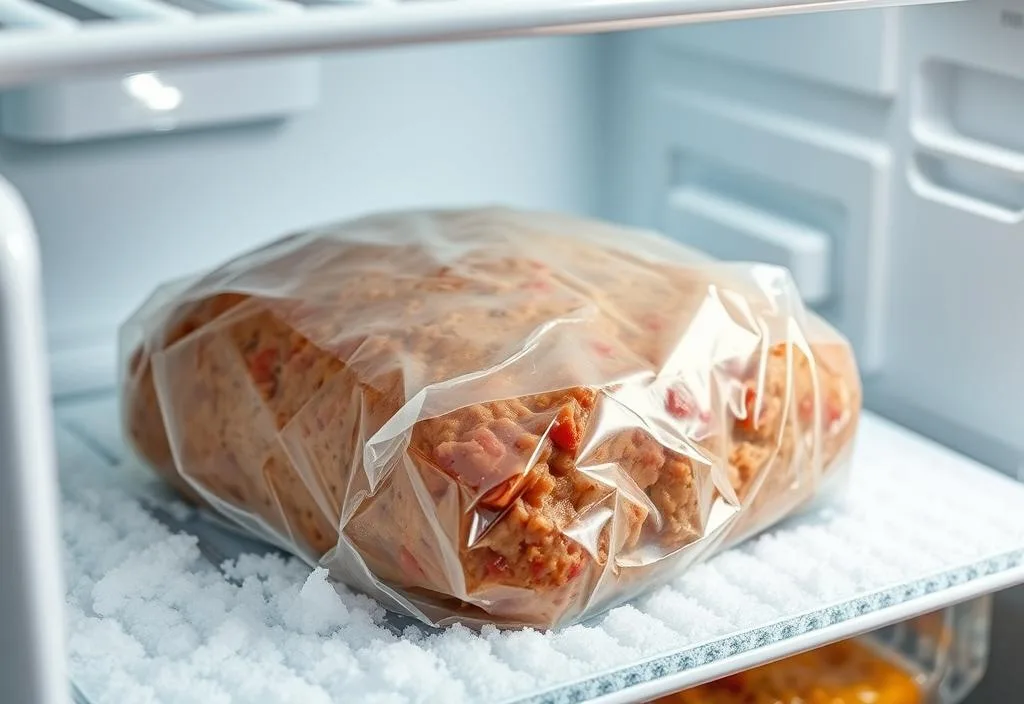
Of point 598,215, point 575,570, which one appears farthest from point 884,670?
point 598,215

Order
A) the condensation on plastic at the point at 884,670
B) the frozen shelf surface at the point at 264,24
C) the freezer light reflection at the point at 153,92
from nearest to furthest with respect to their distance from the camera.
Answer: the frozen shelf surface at the point at 264,24
the condensation on plastic at the point at 884,670
the freezer light reflection at the point at 153,92

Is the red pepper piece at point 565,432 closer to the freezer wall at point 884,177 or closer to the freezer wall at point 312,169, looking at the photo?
the freezer wall at point 884,177

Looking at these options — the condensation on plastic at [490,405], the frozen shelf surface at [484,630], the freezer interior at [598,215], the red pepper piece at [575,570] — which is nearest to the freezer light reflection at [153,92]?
the freezer interior at [598,215]

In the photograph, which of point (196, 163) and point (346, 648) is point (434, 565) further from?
point (196, 163)

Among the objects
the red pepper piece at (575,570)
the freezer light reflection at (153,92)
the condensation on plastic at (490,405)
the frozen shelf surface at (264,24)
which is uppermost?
the frozen shelf surface at (264,24)

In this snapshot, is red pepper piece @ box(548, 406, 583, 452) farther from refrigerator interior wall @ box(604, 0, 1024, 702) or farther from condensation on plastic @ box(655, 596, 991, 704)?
refrigerator interior wall @ box(604, 0, 1024, 702)

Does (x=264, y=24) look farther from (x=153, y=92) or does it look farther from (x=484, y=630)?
(x=153, y=92)

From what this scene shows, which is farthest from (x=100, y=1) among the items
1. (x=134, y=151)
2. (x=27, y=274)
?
(x=134, y=151)
